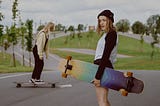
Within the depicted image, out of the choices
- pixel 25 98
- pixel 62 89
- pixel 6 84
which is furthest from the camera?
pixel 6 84

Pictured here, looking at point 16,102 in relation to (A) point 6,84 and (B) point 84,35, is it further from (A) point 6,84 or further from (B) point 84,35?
(B) point 84,35

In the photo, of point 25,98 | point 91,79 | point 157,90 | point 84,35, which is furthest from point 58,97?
point 84,35

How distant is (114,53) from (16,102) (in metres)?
5.04

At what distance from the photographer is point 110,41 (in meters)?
7.24

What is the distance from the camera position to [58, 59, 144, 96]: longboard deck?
7.27 m

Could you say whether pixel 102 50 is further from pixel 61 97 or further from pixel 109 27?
pixel 61 97

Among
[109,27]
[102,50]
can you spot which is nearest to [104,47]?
[102,50]

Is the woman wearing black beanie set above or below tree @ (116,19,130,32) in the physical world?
above

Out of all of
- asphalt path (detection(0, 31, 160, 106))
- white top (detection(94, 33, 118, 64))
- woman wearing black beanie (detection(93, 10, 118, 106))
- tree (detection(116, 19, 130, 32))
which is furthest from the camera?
tree (detection(116, 19, 130, 32))

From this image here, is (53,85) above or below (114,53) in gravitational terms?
below

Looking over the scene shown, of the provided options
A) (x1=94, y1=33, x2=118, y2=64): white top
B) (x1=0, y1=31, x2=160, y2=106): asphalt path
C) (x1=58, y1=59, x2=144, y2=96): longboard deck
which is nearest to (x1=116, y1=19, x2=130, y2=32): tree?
(x1=0, y1=31, x2=160, y2=106): asphalt path

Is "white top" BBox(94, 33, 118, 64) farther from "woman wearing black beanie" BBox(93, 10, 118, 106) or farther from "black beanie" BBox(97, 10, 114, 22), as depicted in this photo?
"black beanie" BBox(97, 10, 114, 22)

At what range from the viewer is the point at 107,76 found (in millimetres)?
7258

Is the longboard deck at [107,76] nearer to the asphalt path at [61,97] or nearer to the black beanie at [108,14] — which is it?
the black beanie at [108,14]
